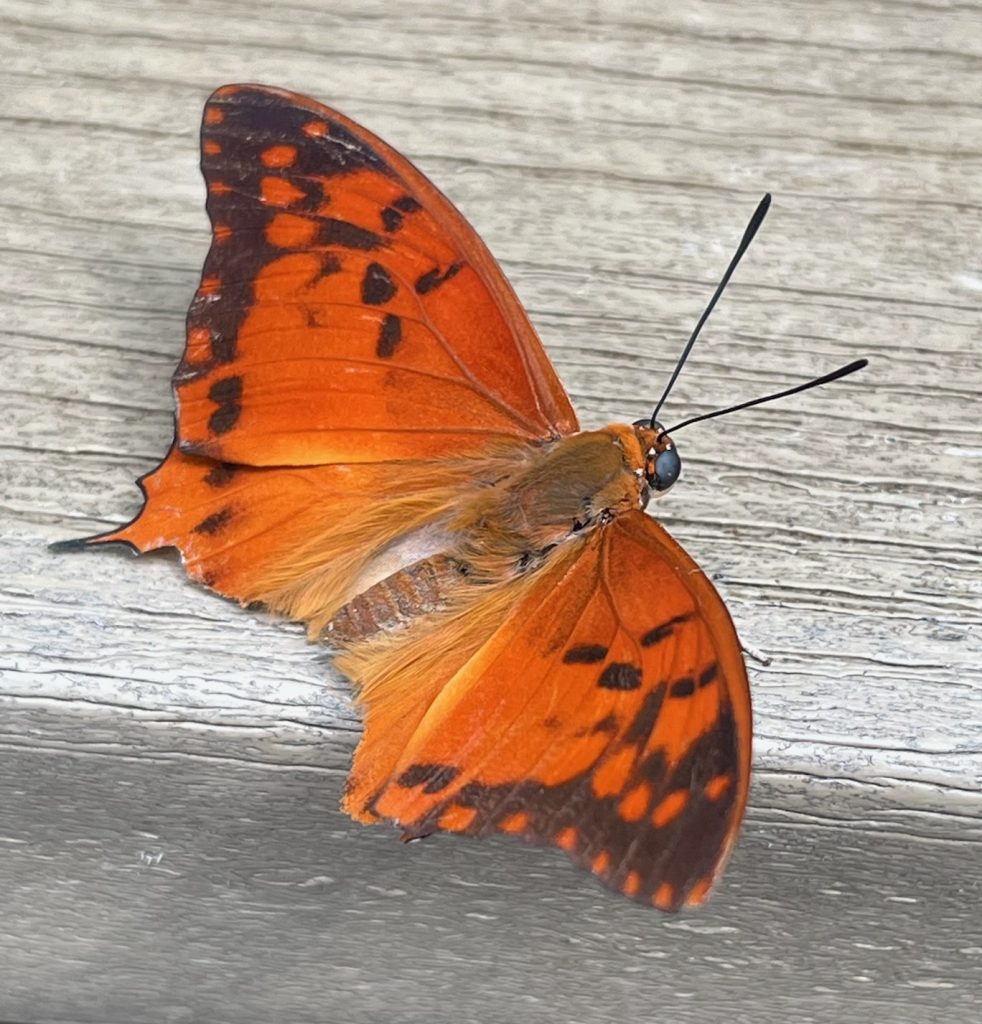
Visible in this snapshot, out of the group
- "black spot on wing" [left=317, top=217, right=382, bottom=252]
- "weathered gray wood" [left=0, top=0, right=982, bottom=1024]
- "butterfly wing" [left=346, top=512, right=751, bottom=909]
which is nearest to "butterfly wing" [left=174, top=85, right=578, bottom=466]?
"black spot on wing" [left=317, top=217, right=382, bottom=252]

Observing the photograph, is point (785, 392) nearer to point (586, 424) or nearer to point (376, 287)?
point (586, 424)

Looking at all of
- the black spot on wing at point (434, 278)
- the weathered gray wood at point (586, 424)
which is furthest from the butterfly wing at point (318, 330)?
the weathered gray wood at point (586, 424)

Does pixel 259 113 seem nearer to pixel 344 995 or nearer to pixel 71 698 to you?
pixel 71 698

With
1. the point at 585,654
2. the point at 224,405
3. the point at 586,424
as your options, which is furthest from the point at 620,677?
the point at 224,405

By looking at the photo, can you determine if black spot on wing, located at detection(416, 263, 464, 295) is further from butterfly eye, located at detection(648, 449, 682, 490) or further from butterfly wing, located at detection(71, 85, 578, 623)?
butterfly eye, located at detection(648, 449, 682, 490)

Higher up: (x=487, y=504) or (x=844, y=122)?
(x=844, y=122)

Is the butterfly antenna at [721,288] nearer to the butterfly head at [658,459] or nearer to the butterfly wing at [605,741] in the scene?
the butterfly head at [658,459]

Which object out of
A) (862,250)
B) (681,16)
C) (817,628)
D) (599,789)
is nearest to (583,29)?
(681,16)
